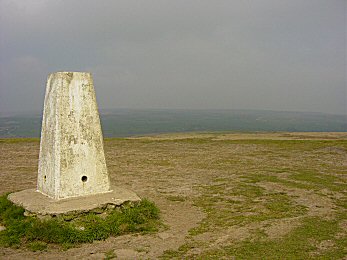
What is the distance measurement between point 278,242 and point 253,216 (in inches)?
91.4

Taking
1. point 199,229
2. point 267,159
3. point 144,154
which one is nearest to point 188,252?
point 199,229

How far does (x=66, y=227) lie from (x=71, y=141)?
241 centimetres

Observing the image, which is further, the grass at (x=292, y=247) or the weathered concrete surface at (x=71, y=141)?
the weathered concrete surface at (x=71, y=141)

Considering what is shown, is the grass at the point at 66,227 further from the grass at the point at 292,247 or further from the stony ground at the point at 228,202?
the grass at the point at 292,247

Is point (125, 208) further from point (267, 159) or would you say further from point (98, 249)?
point (267, 159)

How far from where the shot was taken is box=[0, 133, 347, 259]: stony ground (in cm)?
802

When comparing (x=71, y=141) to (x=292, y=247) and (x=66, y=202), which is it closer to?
(x=66, y=202)

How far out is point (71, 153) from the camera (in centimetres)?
990

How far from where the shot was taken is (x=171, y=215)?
36.3 ft

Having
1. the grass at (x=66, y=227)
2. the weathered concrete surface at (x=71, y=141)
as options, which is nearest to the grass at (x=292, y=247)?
the grass at (x=66, y=227)

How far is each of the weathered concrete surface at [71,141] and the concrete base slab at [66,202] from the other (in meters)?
0.23

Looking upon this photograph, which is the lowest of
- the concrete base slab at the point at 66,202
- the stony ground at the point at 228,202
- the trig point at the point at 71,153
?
the stony ground at the point at 228,202

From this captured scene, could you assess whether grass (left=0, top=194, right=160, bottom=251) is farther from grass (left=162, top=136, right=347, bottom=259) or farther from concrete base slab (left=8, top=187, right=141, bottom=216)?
grass (left=162, top=136, right=347, bottom=259)

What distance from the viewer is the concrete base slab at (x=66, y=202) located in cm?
902
